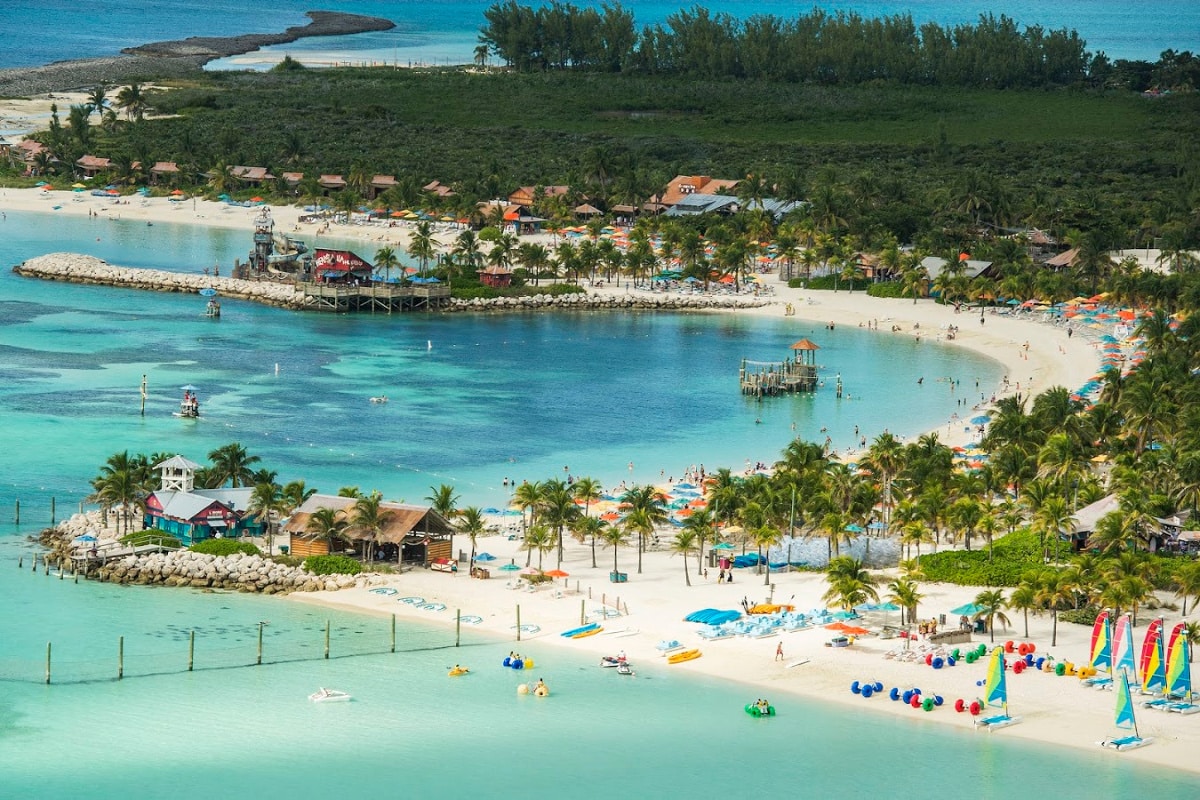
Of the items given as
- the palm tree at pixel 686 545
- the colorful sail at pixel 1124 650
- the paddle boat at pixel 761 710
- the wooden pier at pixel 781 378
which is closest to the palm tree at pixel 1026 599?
the colorful sail at pixel 1124 650

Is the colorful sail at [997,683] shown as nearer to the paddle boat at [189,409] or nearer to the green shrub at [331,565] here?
the green shrub at [331,565]

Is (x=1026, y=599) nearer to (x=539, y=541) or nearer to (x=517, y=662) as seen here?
(x=517, y=662)

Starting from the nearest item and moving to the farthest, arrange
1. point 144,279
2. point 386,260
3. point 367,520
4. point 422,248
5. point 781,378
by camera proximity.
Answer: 1. point 367,520
2. point 781,378
3. point 386,260
4. point 144,279
5. point 422,248

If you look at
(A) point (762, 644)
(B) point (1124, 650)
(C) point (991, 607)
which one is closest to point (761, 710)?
(A) point (762, 644)

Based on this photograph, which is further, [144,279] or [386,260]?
[144,279]

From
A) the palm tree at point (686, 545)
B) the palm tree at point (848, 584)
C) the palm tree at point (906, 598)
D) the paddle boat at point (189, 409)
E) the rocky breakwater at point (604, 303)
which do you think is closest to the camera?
the palm tree at point (906, 598)

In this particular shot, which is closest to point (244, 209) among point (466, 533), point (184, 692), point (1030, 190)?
point (1030, 190)

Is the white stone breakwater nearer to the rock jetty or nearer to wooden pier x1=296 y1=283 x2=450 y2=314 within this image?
wooden pier x1=296 y1=283 x2=450 y2=314
